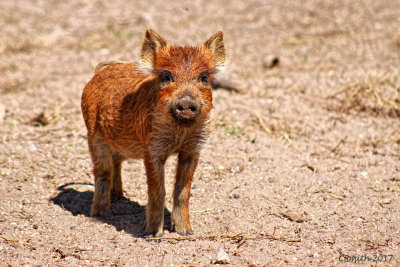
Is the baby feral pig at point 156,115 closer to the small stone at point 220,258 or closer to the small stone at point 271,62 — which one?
the small stone at point 220,258

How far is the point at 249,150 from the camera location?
738 centimetres

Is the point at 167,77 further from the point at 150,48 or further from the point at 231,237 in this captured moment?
the point at 231,237

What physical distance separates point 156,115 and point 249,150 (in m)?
2.67

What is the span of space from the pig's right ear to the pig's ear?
51cm

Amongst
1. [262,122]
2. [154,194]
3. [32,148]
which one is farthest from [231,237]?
[32,148]

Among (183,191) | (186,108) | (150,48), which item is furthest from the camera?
(183,191)

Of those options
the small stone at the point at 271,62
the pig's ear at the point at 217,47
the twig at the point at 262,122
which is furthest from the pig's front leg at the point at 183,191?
the small stone at the point at 271,62

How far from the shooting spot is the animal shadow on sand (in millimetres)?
5880

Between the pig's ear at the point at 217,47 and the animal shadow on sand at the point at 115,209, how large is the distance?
2131 millimetres

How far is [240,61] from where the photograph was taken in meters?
11.5

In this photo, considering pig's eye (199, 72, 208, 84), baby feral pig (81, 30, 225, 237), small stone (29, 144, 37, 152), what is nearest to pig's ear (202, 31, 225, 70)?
baby feral pig (81, 30, 225, 237)

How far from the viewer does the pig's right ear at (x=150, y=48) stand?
5.19 meters

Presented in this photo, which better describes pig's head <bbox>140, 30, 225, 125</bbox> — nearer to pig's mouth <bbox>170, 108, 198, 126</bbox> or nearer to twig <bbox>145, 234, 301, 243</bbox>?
pig's mouth <bbox>170, 108, 198, 126</bbox>

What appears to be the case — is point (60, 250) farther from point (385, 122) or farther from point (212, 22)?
point (212, 22)
